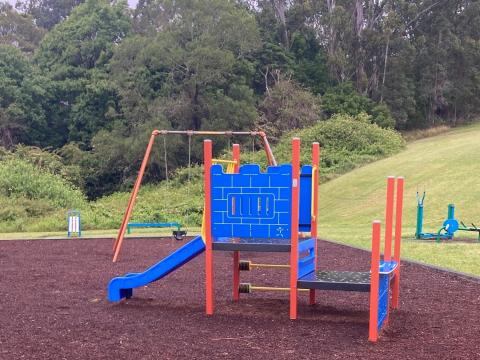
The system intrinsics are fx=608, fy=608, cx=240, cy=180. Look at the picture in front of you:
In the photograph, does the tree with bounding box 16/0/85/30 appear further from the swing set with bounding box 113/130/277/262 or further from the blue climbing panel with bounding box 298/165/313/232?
the blue climbing panel with bounding box 298/165/313/232

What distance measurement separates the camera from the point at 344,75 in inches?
1829

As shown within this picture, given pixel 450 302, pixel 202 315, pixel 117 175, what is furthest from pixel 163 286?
pixel 117 175

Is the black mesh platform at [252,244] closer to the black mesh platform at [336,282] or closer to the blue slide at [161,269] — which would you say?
the blue slide at [161,269]

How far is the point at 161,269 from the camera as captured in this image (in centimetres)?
716

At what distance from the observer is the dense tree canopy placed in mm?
38312

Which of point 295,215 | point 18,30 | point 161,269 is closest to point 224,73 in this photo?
point 18,30

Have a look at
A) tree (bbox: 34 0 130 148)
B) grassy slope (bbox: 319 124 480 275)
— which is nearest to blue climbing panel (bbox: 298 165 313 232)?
grassy slope (bbox: 319 124 480 275)

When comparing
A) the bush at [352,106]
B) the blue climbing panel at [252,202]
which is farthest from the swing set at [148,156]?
the bush at [352,106]

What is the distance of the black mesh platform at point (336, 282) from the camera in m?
6.19

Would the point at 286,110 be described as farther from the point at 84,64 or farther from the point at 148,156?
the point at 148,156

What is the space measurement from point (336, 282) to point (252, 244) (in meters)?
1.01

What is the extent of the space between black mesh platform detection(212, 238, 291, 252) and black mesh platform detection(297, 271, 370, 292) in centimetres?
42

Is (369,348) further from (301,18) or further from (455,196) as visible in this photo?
(301,18)

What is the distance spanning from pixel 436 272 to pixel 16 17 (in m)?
59.8
